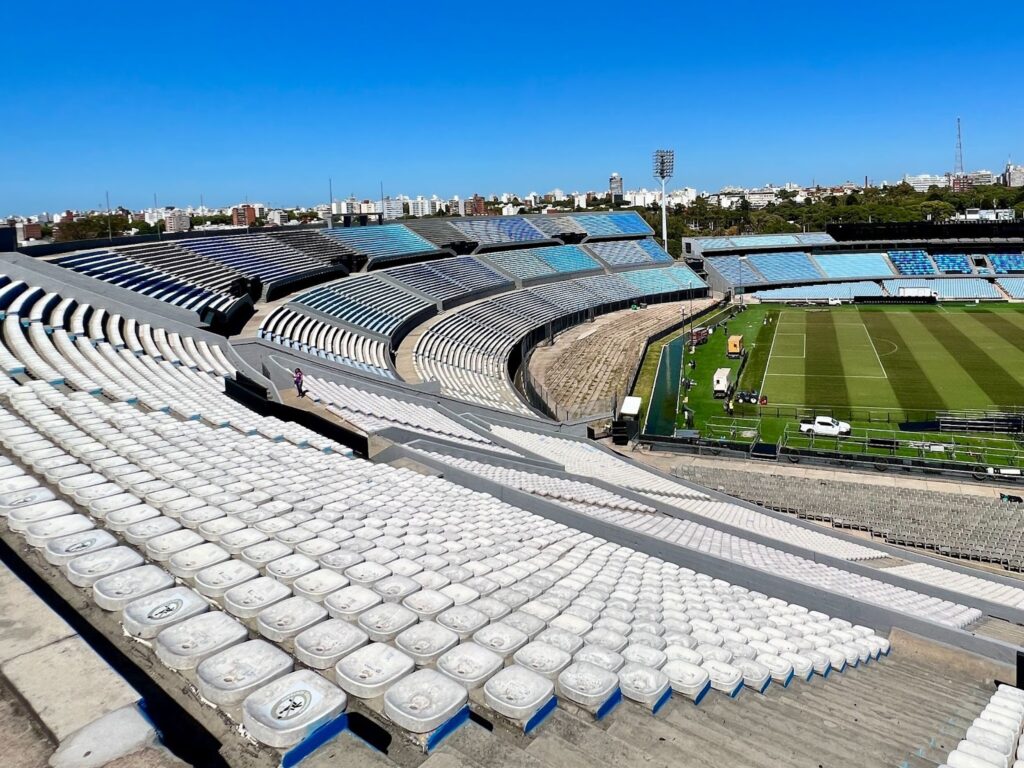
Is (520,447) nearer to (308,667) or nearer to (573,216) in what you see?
(308,667)

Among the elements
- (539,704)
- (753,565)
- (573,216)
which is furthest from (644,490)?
(573,216)

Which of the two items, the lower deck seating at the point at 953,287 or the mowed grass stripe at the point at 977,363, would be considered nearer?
the mowed grass stripe at the point at 977,363

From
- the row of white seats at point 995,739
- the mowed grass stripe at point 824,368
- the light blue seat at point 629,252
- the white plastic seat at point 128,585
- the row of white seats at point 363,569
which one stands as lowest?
the mowed grass stripe at point 824,368

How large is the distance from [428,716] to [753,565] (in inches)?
354

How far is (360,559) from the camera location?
7062mm

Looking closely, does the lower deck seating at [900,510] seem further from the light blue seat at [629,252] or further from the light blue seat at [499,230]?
the light blue seat at [629,252]

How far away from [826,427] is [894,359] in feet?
66.1

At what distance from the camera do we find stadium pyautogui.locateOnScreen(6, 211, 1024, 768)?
453 cm

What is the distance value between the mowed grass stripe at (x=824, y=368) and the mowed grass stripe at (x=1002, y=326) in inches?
456

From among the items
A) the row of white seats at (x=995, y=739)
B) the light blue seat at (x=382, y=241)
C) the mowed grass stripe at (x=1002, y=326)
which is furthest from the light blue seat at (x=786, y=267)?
the row of white seats at (x=995, y=739)

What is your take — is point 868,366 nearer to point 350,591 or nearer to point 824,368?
point 824,368

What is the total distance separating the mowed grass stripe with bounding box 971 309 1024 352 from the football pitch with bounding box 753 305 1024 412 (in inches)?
2.6

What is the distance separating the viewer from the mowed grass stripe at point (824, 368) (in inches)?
1476

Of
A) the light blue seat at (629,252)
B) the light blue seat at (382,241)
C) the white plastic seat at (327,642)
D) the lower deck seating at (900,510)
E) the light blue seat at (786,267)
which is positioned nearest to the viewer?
the white plastic seat at (327,642)
